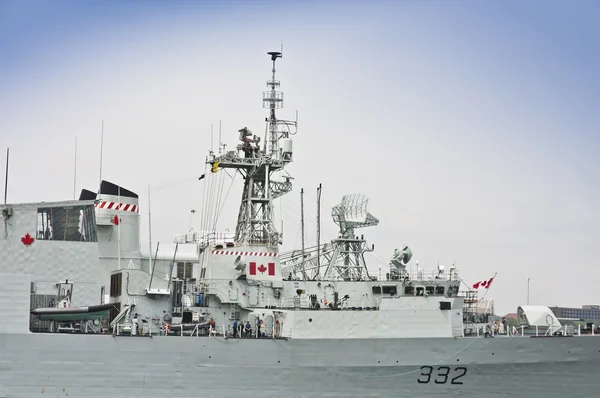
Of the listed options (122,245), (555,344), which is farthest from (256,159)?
(555,344)

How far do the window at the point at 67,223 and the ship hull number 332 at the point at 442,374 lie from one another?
11860 millimetres

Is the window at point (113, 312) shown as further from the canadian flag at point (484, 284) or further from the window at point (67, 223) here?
the canadian flag at point (484, 284)

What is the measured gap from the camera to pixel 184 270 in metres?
35.6

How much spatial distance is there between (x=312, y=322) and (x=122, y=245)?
8.02 m

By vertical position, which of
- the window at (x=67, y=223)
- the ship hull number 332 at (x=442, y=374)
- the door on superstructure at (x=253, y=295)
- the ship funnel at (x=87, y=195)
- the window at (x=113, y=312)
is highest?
the ship funnel at (x=87, y=195)

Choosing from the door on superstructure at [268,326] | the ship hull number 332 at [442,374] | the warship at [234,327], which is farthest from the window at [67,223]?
the ship hull number 332 at [442,374]

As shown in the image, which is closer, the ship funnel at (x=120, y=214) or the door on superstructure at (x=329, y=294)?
the door on superstructure at (x=329, y=294)


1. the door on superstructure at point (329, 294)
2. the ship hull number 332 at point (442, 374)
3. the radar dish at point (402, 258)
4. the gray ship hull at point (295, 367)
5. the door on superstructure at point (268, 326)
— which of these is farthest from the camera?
the radar dish at point (402, 258)

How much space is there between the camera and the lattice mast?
106ft

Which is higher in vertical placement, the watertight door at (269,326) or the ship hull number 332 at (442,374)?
the watertight door at (269,326)

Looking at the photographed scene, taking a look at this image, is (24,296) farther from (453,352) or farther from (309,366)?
(453,352)

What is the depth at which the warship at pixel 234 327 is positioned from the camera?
27.1 metres

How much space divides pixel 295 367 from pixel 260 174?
8071 mm

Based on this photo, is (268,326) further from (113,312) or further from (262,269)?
(113,312)
